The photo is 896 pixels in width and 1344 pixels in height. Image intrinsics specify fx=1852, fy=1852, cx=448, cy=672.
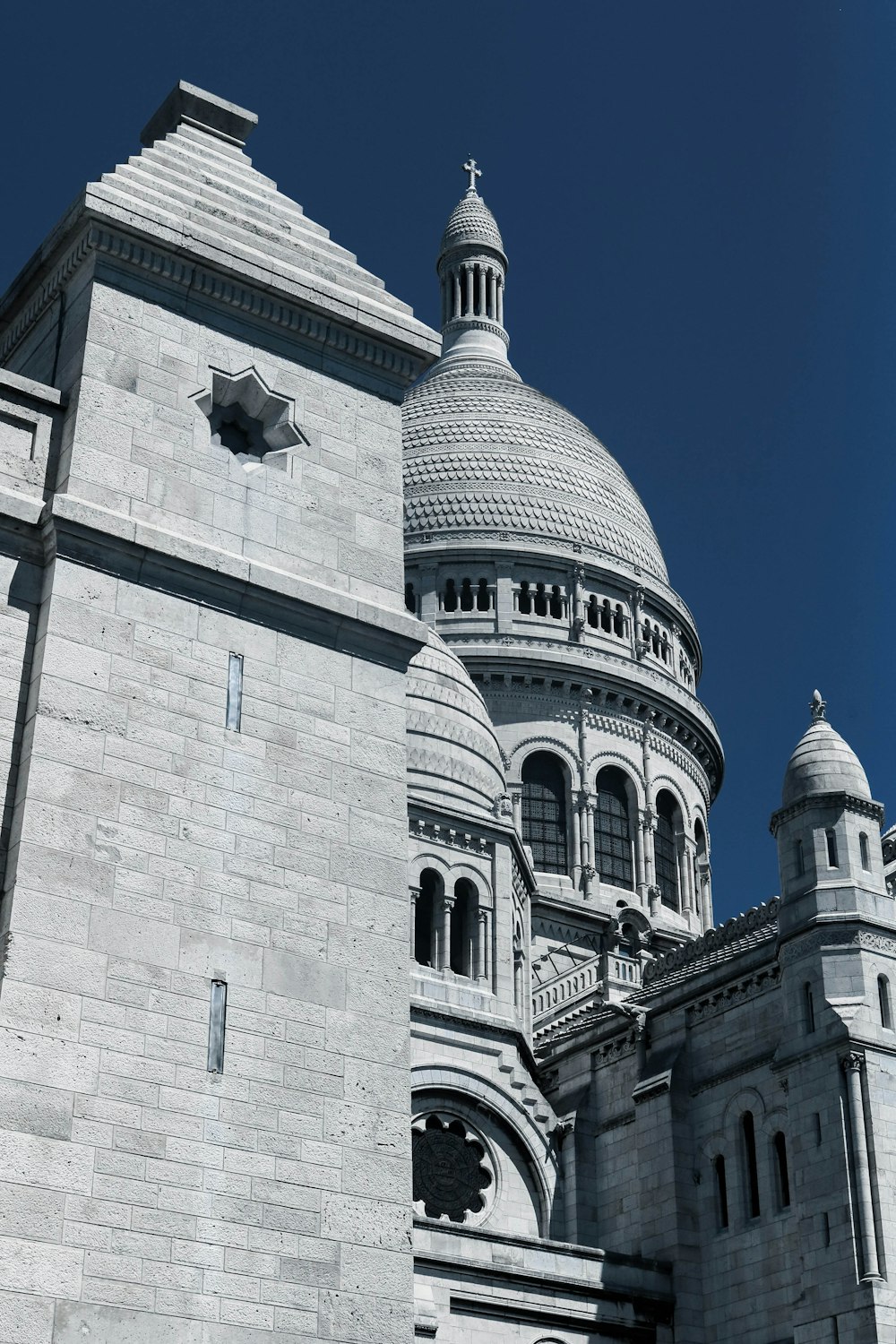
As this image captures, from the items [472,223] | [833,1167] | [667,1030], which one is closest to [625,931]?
[667,1030]

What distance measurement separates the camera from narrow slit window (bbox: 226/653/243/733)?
1428 cm

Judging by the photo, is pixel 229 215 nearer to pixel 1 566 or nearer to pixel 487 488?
pixel 1 566

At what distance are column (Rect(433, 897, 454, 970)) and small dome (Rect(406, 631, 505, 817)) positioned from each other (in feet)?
6.66

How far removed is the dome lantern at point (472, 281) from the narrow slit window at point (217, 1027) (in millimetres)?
68488

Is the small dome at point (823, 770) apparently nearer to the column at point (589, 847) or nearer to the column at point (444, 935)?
the column at point (444, 935)

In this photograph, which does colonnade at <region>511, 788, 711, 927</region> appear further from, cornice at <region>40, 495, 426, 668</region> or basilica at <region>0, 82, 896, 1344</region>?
cornice at <region>40, 495, 426, 668</region>

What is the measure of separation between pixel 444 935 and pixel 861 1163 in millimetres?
10966

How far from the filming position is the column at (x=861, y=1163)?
95.3ft

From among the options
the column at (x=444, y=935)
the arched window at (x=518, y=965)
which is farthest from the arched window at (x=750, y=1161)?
the column at (x=444, y=935)

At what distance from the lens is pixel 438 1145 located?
3597cm

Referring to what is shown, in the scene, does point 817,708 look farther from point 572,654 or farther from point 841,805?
point 572,654

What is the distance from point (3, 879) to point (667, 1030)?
25.1 m

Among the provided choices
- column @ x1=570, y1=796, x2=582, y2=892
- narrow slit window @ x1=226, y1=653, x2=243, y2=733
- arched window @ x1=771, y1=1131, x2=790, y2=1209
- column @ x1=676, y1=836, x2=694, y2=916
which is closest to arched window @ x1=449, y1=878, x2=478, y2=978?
arched window @ x1=771, y1=1131, x2=790, y2=1209

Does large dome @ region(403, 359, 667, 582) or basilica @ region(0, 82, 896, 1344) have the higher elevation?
large dome @ region(403, 359, 667, 582)
